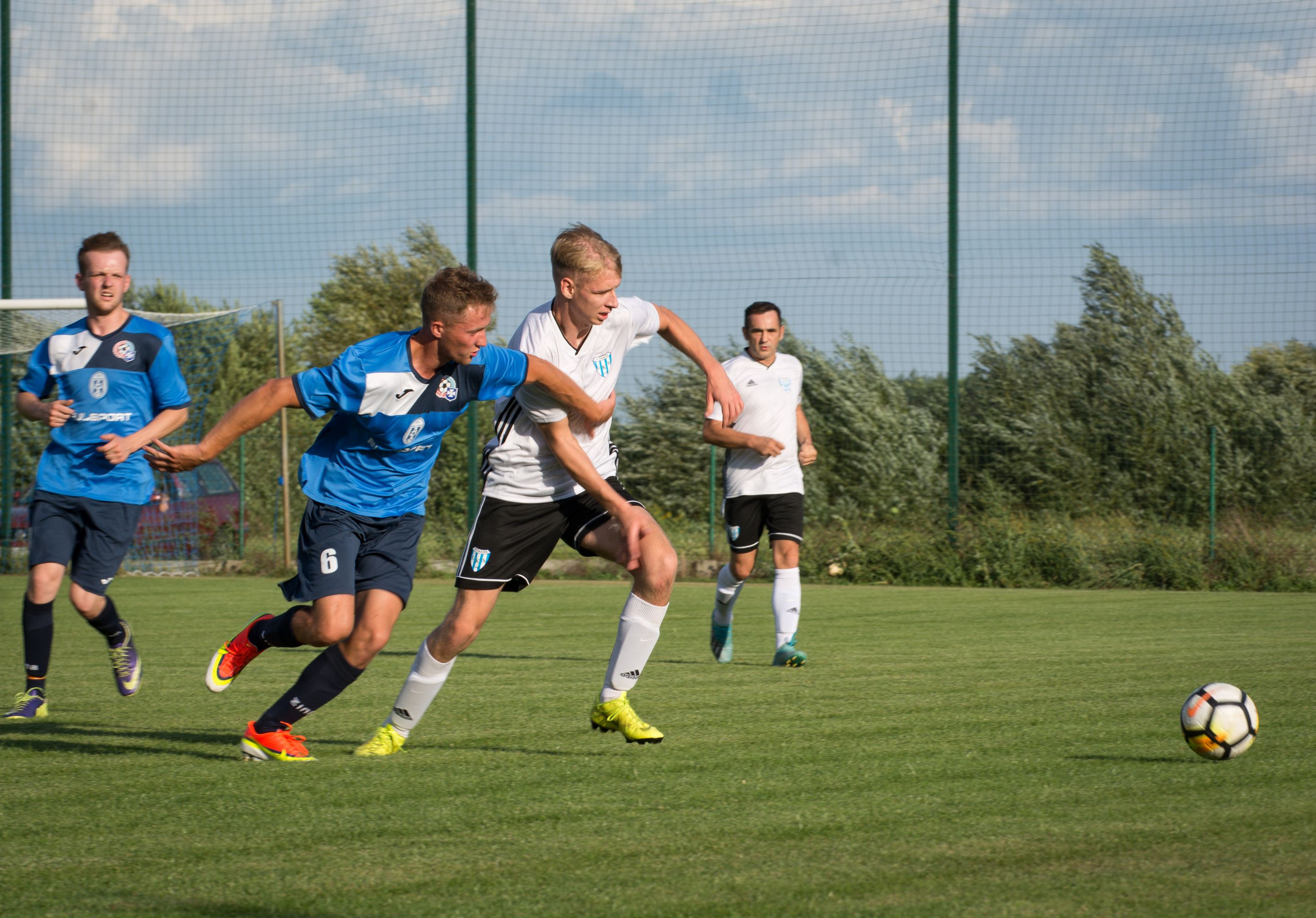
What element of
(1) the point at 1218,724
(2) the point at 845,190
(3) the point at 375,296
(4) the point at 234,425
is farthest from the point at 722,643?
(3) the point at 375,296

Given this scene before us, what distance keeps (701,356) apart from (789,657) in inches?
93.8

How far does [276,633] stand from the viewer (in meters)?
4.69

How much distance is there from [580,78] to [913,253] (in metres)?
4.49

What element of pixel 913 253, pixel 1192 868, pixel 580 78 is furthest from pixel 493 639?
pixel 580 78

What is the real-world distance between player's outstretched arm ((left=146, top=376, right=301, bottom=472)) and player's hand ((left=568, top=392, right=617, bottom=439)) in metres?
1.02

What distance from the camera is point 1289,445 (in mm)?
13203

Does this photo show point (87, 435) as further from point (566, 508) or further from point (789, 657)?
point (789, 657)

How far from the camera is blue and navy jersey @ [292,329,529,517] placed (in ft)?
13.9

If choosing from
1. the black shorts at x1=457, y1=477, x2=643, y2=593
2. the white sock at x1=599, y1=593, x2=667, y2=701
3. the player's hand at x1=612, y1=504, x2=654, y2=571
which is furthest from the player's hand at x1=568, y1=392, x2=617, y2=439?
the white sock at x1=599, y1=593, x2=667, y2=701

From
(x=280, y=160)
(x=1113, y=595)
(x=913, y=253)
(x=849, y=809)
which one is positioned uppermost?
(x=280, y=160)

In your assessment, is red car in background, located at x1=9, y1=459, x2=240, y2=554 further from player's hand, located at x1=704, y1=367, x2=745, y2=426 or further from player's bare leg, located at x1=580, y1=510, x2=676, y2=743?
player's bare leg, located at x1=580, y1=510, x2=676, y2=743

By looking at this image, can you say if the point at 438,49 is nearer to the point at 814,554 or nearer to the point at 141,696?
the point at 814,554

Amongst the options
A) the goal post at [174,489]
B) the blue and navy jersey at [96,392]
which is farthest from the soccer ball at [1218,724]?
the goal post at [174,489]

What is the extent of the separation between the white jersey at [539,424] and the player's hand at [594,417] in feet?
0.10
